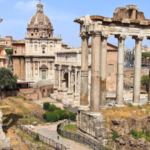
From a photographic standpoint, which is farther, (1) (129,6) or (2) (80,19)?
(1) (129,6)

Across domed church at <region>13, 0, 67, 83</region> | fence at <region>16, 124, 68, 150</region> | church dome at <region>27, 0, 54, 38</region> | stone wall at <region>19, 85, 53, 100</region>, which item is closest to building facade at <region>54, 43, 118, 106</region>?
stone wall at <region>19, 85, 53, 100</region>

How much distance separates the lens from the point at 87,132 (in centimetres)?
1356

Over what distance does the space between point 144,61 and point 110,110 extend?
280ft

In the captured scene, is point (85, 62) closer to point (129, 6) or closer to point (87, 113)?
point (87, 113)

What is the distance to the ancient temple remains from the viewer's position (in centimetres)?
1299

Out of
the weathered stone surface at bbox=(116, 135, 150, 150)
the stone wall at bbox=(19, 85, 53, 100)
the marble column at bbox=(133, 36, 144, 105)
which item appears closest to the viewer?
the weathered stone surface at bbox=(116, 135, 150, 150)

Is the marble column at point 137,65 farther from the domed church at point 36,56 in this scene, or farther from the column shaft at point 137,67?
the domed church at point 36,56

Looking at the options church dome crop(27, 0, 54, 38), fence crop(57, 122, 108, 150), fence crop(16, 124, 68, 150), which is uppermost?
church dome crop(27, 0, 54, 38)

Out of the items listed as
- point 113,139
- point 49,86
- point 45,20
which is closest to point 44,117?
point 113,139

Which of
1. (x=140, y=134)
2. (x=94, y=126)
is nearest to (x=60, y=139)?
(x=94, y=126)

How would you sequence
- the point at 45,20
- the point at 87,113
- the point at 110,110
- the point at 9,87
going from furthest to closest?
the point at 45,20, the point at 9,87, the point at 110,110, the point at 87,113

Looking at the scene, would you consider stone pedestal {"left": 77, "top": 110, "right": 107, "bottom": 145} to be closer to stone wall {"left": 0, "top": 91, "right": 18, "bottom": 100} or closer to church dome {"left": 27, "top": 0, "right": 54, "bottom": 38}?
stone wall {"left": 0, "top": 91, "right": 18, "bottom": 100}

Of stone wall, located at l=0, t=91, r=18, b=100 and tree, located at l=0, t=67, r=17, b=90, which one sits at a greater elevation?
tree, located at l=0, t=67, r=17, b=90

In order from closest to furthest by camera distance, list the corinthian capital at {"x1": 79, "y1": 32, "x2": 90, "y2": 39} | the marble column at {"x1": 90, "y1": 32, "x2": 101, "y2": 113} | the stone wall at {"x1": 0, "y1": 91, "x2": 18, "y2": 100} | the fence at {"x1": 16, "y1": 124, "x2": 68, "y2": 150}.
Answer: the marble column at {"x1": 90, "y1": 32, "x2": 101, "y2": 113}
the fence at {"x1": 16, "y1": 124, "x2": 68, "y2": 150}
the corinthian capital at {"x1": 79, "y1": 32, "x2": 90, "y2": 39}
the stone wall at {"x1": 0, "y1": 91, "x2": 18, "y2": 100}
